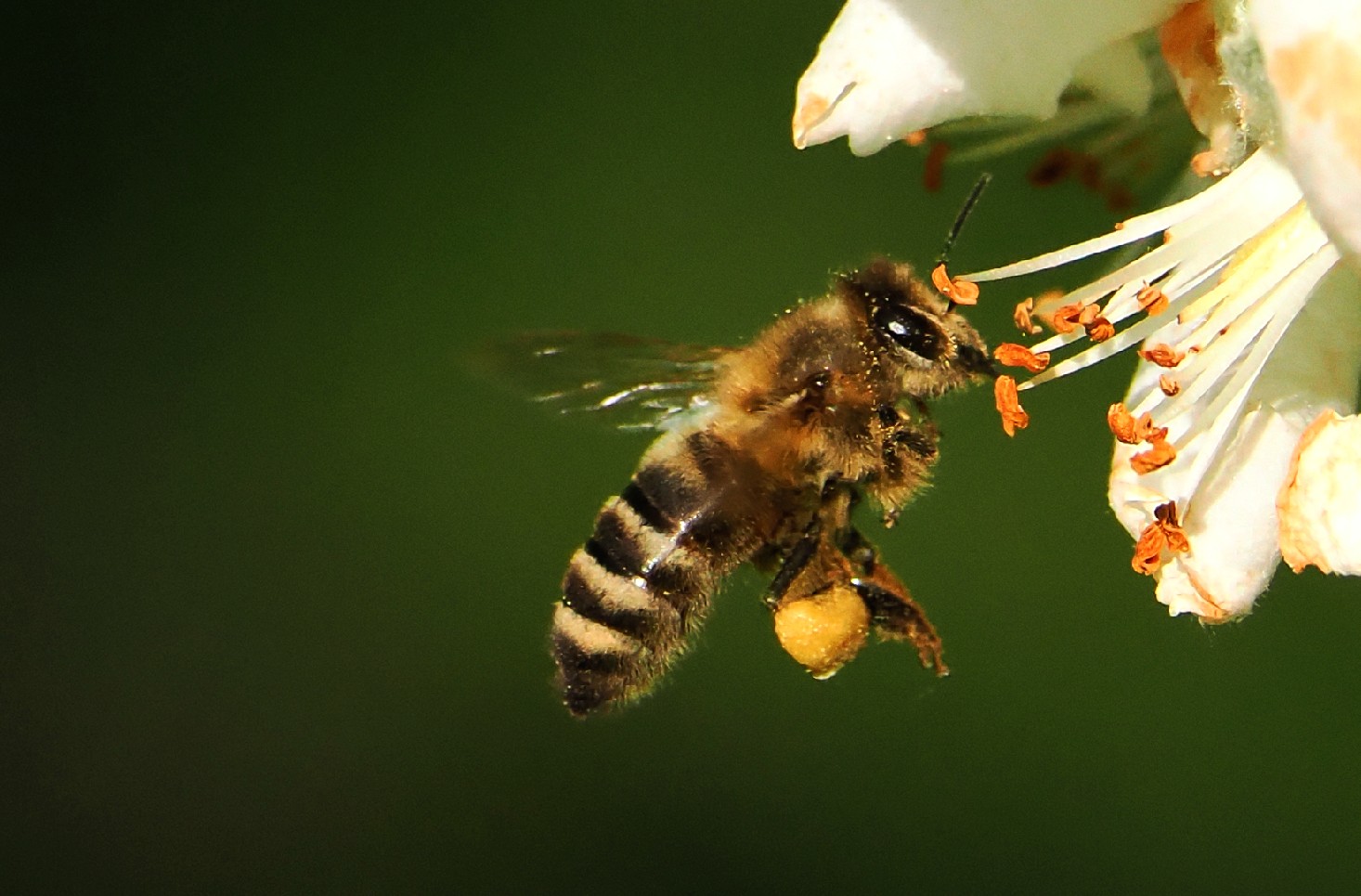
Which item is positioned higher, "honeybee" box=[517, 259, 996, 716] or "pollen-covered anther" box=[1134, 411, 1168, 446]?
"honeybee" box=[517, 259, 996, 716]

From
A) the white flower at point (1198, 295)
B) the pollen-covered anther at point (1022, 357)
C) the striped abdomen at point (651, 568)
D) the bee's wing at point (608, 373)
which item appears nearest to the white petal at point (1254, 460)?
the white flower at point (1198, 295)

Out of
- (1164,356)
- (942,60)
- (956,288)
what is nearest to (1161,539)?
(1164,356)

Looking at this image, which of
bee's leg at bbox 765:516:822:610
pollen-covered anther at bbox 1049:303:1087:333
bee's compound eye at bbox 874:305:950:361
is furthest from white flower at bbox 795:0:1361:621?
bee's leg at bbox 765:516:822:610

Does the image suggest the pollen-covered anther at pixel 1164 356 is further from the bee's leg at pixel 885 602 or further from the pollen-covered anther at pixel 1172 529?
the bee's leg at pixel 885 602

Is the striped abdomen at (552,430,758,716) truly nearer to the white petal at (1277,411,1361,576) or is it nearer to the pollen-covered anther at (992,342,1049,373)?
the pollen-covered anther at (992,342,1049,373)

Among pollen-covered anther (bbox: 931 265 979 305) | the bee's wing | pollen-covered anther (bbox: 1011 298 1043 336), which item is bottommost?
pollen-covered anther (bbox: 1011 298 1043 336)

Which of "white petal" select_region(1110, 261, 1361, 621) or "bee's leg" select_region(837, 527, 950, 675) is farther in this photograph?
"bee's leg" select_region(837, 527, 950, 675)
